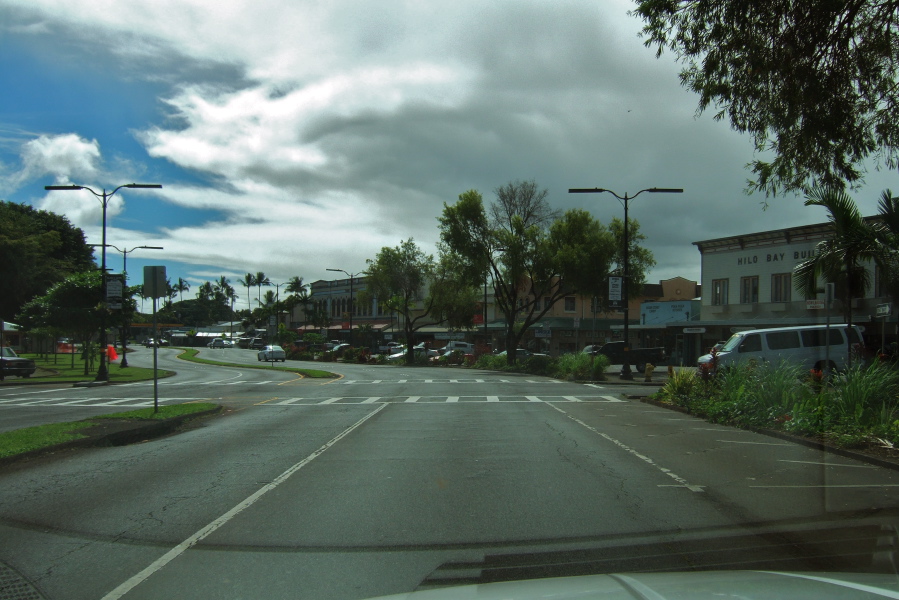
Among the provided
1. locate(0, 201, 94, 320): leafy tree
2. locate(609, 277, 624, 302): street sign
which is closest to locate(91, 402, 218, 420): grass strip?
locate(609, 277, 624, 302): street sign

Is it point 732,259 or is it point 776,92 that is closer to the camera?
point 776,92

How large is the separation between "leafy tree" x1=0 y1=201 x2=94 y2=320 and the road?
152ft

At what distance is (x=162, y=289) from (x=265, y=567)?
12.2 m

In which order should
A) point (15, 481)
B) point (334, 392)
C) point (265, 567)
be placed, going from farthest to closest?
point (334, 392), point (15, 481), point (265, 567)

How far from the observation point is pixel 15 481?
9.20 meters

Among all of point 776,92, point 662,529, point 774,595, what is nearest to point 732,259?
point 776,92

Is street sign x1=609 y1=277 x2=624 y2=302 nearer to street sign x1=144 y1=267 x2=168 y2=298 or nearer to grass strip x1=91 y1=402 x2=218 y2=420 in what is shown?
grass strip x1=91 y1=402 x2=218 y2=420

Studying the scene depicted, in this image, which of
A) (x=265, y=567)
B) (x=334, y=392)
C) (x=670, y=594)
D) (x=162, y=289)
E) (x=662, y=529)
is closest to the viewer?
(x=670, y=594)

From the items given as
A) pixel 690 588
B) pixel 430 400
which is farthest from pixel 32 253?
pixel 690 588

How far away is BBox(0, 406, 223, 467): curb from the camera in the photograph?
1071cm

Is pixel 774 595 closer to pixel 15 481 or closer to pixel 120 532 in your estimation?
pixel 120 532

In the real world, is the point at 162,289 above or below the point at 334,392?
above

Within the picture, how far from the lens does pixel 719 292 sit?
146 ft

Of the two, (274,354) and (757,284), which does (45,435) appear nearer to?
(757,284)
